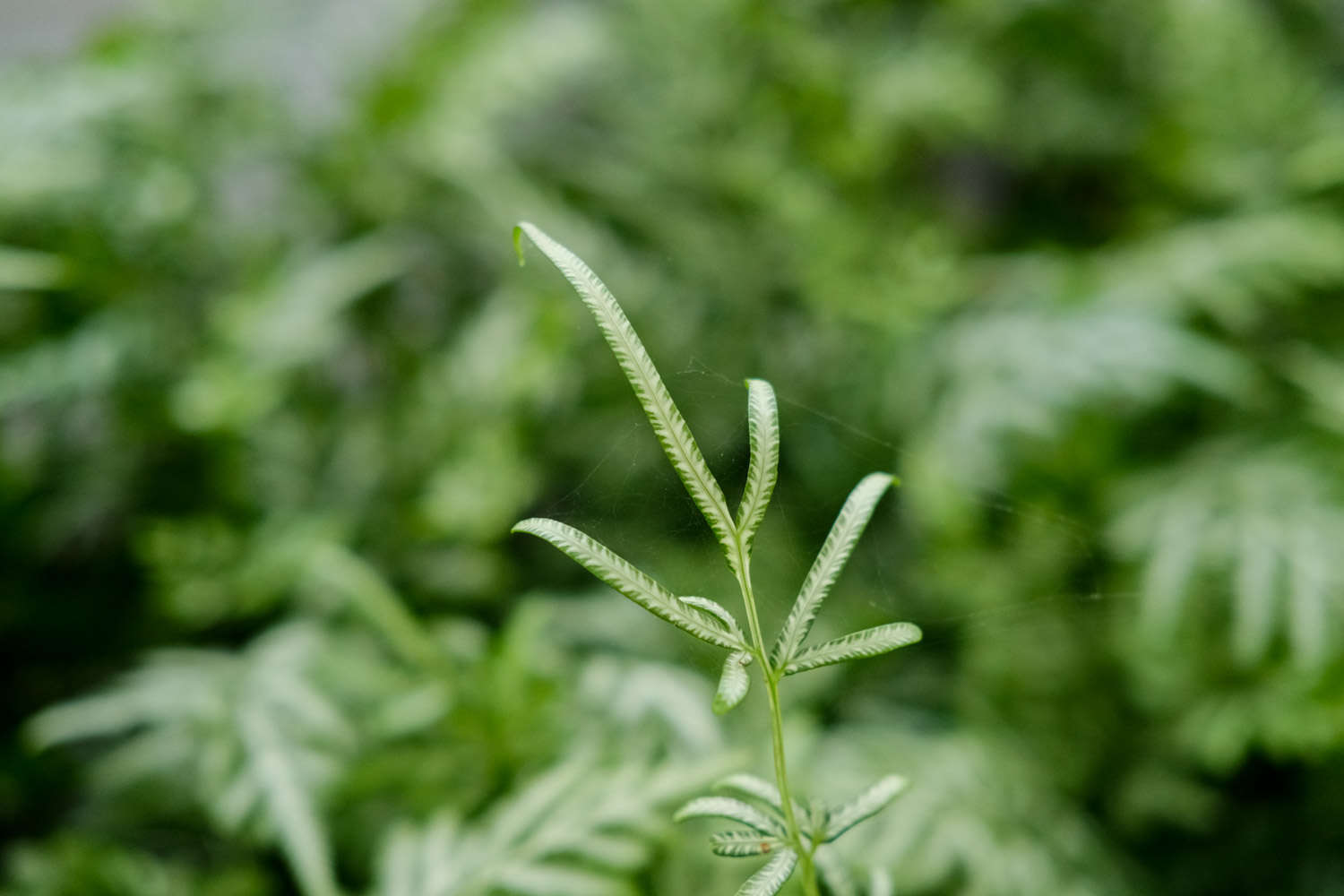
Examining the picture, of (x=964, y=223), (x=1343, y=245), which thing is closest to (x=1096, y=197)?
(x=964, y=223)

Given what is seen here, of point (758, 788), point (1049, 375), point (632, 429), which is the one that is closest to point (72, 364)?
point (632, 429)

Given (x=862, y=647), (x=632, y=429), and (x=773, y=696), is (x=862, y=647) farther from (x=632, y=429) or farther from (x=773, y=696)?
(x=632, y=429)

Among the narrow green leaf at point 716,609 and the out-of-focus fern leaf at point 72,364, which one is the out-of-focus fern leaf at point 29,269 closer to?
the out-of-focus fern leaf at point 72,364

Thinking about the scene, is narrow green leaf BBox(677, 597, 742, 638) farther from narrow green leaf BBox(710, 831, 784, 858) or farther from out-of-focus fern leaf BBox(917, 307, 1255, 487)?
out-of-focus fern leaf BBox(917, 307, 1255, 487)

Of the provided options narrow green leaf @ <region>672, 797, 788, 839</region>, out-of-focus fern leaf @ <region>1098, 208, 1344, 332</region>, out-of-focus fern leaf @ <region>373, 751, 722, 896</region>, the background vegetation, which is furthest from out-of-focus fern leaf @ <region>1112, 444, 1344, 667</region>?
narrow green leaf @ <region>672, 797, 788, 839</region>

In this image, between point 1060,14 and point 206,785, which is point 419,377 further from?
point 1060,14

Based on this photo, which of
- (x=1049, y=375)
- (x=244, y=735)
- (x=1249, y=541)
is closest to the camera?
(x=244, y=735)
